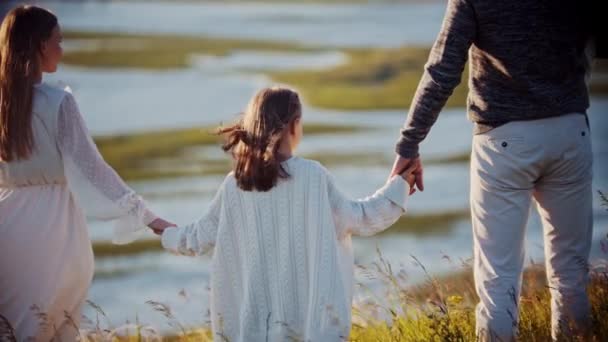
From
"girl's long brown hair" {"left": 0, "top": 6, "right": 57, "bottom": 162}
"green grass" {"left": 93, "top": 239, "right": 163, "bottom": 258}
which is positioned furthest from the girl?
"green grass" {"left": 93, "top": 239, "right": 163, "bottom": 258}

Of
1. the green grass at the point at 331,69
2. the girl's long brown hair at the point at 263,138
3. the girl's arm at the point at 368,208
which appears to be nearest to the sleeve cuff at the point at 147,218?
the girl's long brown hair at the point at 263,138

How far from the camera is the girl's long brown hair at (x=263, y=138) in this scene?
4844 mm

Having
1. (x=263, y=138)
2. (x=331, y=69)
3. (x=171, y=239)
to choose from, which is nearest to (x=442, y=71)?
(x=263, y=138)

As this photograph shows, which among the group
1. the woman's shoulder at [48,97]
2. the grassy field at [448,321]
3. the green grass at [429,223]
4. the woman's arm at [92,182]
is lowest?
the green grass at [429,223]

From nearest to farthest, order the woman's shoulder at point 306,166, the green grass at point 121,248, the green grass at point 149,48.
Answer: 1. the woman's shoulder at point 306,166
2. the green grass at point 121,248
3. the green grass at point 149,48

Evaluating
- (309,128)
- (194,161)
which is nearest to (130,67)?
(309,128)

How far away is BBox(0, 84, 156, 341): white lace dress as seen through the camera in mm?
5309

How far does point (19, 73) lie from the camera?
527 cm

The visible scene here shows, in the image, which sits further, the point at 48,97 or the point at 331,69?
the point at 331,69

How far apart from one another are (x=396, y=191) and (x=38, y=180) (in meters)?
1.84

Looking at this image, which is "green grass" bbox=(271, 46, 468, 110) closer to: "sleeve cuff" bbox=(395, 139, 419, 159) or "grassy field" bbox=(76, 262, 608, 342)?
"grassy field" bbox=(76, 262, 608, 342)

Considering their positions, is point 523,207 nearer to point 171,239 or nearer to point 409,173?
point 409,173

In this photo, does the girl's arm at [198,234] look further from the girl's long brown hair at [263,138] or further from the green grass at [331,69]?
the green grass at [331,69]

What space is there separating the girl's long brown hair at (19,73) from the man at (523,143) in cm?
207
